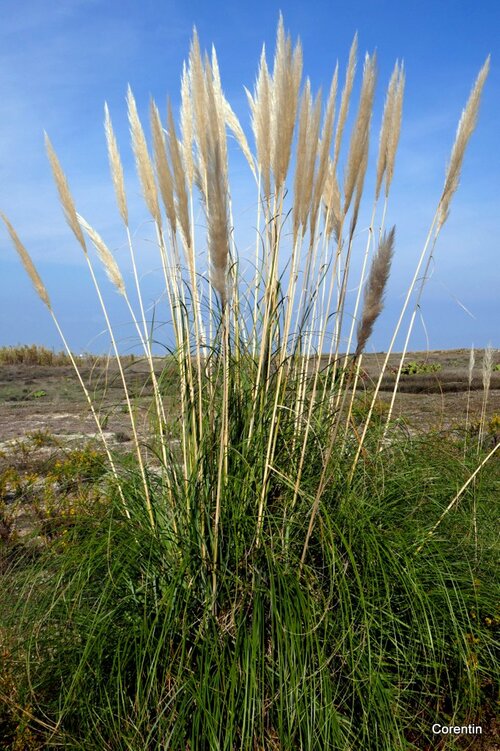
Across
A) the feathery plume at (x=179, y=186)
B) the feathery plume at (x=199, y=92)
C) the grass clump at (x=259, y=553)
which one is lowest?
the grass clump at (x=259, y=553)

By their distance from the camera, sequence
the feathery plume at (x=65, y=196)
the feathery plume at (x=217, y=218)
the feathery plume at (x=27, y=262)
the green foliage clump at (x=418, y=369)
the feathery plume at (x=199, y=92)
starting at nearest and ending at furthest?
1. the feathery plume at (x=217, y=218)
2. the feathery plume at (x=199, y=92)
3. the feathery plume at (x=65, y=196)
4. the feathery plume at (x=27, y=262)
5. the green foliage clump at (x=418, y=369)

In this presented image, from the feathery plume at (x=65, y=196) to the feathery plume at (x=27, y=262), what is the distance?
0.79ft

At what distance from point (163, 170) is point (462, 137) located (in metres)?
1.31

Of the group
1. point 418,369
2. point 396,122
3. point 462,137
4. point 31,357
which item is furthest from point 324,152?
point 31,357

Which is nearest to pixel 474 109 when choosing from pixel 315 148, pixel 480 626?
pixel 315 148

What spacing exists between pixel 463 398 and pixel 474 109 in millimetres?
4167

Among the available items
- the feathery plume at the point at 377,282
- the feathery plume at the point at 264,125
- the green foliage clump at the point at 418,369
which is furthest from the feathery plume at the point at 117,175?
the green foliage clump at the point at 418,369

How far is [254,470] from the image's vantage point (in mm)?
2418

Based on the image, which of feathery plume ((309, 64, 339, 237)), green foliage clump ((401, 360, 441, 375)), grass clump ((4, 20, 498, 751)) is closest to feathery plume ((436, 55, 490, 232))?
grass clump ((4, 20, 498, 751))

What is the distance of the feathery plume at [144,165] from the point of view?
259 cm

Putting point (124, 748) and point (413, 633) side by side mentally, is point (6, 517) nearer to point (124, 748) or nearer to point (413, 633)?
point (124, 748)

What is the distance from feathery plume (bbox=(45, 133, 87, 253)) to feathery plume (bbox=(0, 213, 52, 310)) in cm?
24

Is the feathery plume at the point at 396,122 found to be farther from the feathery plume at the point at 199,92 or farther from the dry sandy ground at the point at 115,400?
the dry sandy ground at the point at 115,400

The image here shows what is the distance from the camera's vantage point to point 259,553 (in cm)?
231
